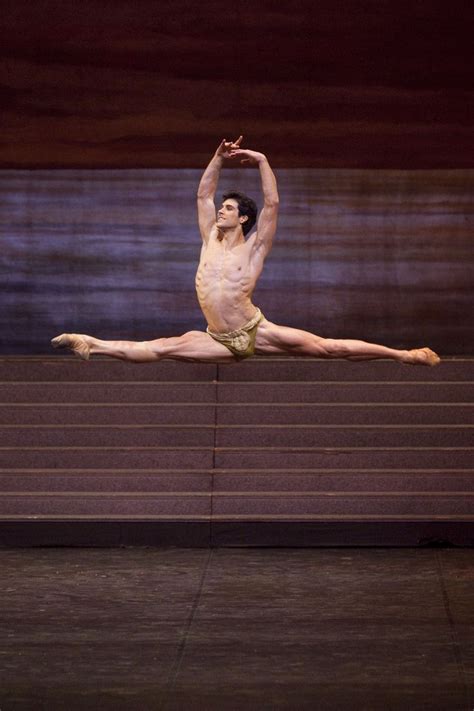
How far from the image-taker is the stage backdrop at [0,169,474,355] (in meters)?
10.1

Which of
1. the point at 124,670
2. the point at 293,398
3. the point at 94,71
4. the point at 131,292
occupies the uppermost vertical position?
the point at 94,71

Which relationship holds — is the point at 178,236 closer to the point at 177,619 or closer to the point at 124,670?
the point at 177,619

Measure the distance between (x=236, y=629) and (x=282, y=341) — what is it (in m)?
1.42

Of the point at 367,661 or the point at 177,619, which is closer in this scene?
the point at 367,661

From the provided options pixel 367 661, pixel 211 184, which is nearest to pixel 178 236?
pixel 211 184

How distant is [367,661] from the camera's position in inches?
239

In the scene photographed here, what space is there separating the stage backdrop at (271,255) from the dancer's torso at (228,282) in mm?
3579

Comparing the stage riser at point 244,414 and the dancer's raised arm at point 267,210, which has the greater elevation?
the dancer's raised arm at point 267,210

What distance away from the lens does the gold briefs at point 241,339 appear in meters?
6.59

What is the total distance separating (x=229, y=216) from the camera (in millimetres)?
6477

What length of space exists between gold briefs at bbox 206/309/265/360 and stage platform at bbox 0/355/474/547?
2059 millimetres

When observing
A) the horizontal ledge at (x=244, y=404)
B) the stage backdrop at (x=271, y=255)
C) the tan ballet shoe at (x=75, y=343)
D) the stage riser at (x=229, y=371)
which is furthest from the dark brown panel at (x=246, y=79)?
the tan ballet shoe at (x=75, y=343)

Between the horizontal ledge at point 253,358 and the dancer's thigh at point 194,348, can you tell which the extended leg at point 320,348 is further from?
the horizontal ledge at point 253,358

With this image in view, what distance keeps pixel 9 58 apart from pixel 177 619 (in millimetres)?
4982
